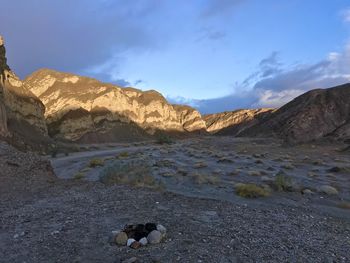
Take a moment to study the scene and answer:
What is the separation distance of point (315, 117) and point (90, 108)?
64148 mm

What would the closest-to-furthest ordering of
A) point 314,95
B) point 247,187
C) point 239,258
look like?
point 239,258 → point 247,187 → point 314,95

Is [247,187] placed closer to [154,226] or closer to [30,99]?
[154,226]

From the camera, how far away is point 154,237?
→ 11.1 meters

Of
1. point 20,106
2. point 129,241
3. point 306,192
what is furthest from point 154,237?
point 20,106

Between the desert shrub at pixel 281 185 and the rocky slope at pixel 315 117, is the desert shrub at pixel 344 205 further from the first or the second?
the rocky slope at pixel 315 117

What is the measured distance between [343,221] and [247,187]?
6183mm

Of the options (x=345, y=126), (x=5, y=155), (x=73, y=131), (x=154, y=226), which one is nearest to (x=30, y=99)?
(x=73, y=131)

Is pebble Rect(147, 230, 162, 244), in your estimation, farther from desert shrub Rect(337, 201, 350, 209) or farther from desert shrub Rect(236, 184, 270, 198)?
desert shrub Rect(337, 201, 350, 209)

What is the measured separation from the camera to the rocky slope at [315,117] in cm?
9594

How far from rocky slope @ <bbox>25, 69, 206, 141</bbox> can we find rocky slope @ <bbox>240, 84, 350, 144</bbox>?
4486 centimetres

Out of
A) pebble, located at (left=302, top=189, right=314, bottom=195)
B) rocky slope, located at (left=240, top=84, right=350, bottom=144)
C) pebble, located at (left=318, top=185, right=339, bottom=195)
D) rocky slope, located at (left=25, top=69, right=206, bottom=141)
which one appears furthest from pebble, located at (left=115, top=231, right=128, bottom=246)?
rocky slope, located at (left=25, top=69, right=206, bottom=141)

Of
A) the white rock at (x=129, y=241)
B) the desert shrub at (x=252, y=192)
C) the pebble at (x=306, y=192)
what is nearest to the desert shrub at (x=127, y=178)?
the desert shrub at (x=252, y=192)

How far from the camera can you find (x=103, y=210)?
14.8 meters

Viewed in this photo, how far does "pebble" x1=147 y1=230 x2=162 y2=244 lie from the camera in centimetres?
1106
